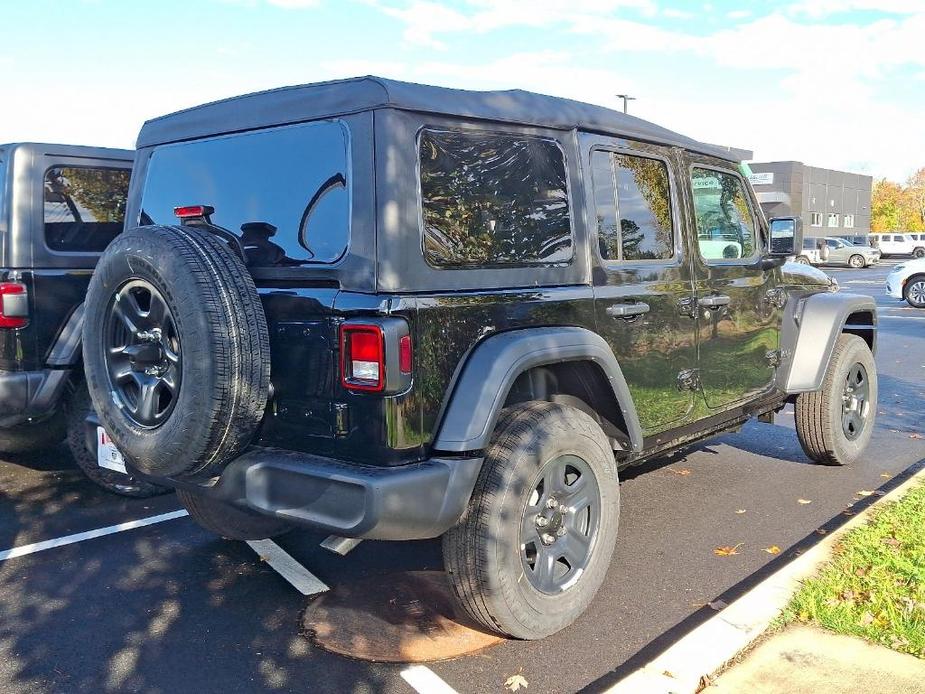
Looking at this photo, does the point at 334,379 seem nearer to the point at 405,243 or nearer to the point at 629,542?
the point at 405,243

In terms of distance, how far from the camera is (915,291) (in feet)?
61.9

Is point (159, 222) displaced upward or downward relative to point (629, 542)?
upward

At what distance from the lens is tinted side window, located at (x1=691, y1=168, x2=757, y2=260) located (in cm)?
453

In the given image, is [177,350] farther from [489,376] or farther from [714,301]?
[714,301]

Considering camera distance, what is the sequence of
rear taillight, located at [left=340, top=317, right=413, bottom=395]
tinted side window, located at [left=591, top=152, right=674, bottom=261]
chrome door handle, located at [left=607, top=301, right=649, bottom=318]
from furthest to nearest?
tinted side window, located at [left=591, top=152, right=674, bottom=261] → chrome door handle, located at [left=607, top=301, right=649, bottom=318] → rear taillight, located at [left=340, top=317, right=413, bottom=395]

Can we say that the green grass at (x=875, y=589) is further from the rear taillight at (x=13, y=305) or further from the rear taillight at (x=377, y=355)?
the rear taillight at (x=13, y=305)

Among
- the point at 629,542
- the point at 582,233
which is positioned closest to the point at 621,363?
the point at 582,233

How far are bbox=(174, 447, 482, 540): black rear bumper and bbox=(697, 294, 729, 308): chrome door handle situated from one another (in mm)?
1839

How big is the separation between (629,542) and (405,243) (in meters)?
2.24

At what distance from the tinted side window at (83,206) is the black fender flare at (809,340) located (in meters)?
4.25

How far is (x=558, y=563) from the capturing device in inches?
136

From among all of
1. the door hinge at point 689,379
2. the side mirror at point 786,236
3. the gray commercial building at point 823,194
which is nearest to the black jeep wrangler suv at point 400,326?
the door hinge at point 689,379

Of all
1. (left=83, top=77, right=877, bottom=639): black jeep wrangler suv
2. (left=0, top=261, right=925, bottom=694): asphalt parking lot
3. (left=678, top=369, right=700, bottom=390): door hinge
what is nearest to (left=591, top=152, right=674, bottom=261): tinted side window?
(left=83, top=77, right=877, bottom=639): black jeep wrangler suv

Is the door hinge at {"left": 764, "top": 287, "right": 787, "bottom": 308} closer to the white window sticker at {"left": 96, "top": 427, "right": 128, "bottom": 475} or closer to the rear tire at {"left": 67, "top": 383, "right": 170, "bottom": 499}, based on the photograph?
the white window sticker at {"left": 96, "top": 427, "right": 128, "bottom": 475}
